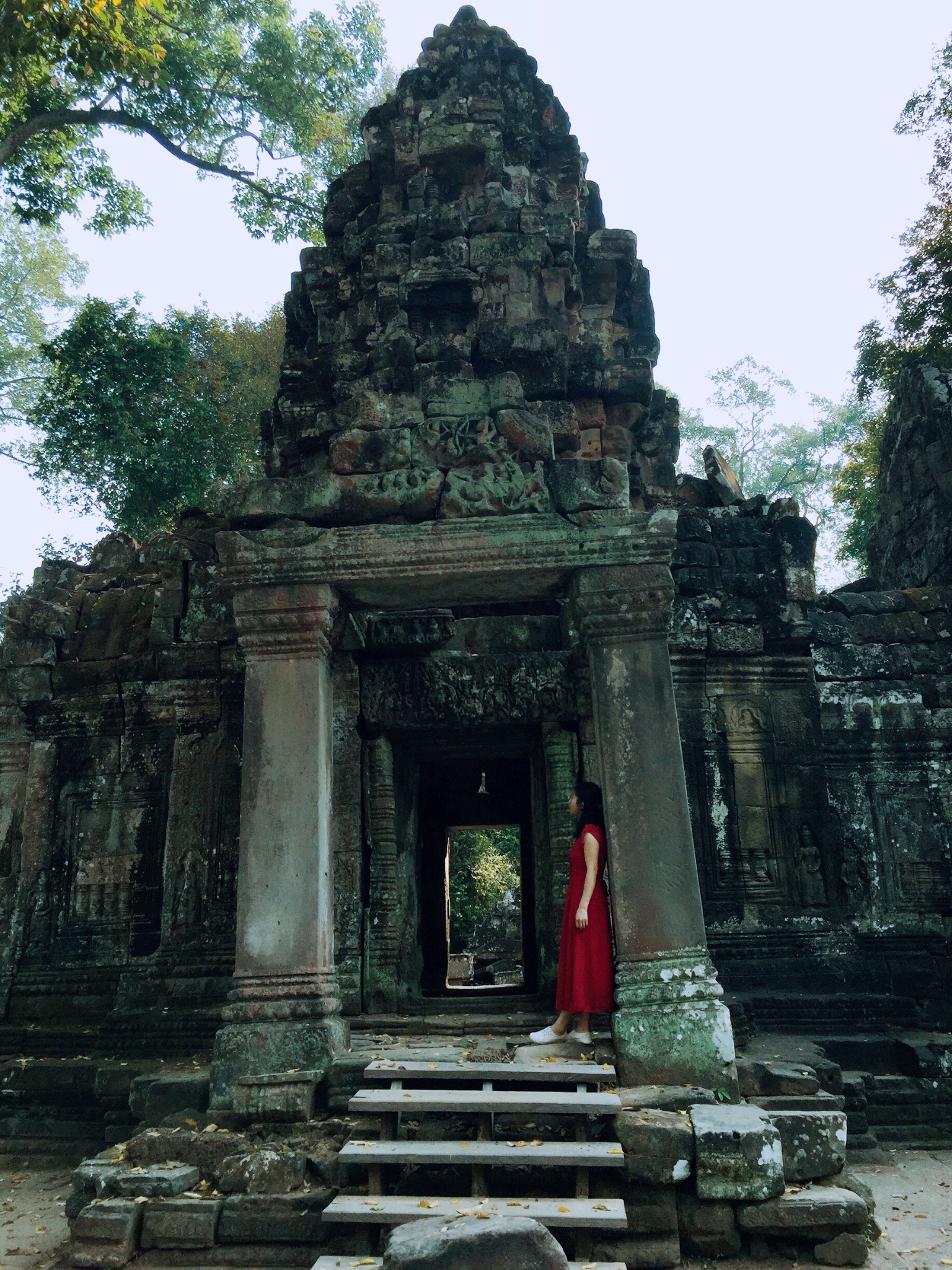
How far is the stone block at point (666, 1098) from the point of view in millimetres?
4320

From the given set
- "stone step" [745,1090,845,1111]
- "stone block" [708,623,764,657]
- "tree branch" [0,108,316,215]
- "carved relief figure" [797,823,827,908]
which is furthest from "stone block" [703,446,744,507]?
"tree branch" [0,108,316,215]

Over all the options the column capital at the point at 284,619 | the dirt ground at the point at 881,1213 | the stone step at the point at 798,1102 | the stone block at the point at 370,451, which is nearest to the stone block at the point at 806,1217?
the dirt ground at the point at 881,1213

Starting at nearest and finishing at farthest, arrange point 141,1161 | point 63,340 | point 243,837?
point 141,1161, point 243,837, point 63,340

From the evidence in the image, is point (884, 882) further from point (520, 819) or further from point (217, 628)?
point (217, 628)

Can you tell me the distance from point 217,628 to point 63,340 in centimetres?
1037

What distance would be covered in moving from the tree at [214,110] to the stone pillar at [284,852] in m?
10.4

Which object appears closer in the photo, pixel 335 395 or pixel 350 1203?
pixel 350 1203

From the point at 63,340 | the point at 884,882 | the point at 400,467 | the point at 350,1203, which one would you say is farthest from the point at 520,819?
the point at 63,340

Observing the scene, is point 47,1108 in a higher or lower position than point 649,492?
lower

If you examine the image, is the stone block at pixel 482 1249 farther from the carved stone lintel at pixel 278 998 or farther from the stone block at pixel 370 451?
the stone block at pixel 370 451

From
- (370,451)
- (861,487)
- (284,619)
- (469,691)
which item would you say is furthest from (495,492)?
(861,487)

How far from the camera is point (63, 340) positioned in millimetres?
15711

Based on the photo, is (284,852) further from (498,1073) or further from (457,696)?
(457,696)

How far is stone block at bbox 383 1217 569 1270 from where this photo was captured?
10.6ft
